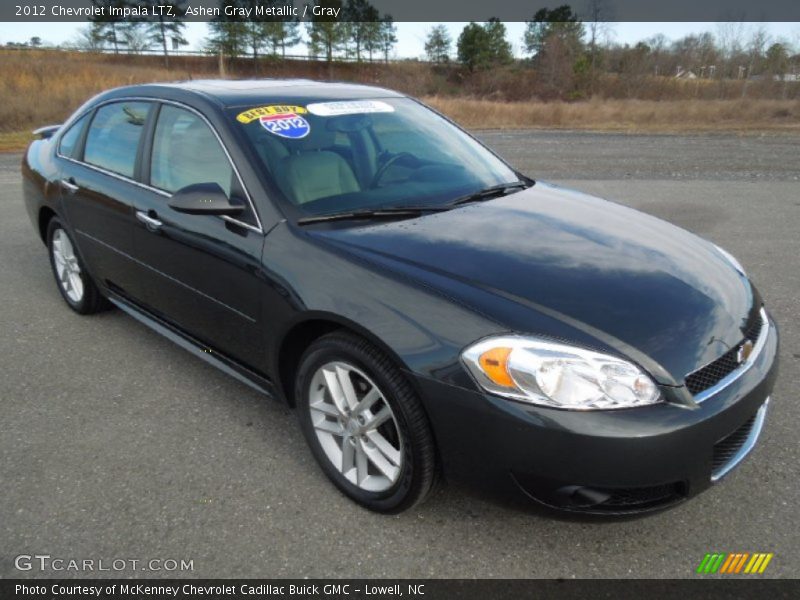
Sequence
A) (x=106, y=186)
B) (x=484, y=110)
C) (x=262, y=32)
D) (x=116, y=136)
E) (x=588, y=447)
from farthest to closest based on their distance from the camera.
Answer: (x=262, y=32), (x=484, y=110), (x=116, y=136), (x=106, y=186), (x=588, y=447)

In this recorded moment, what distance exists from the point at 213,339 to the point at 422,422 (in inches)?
54.8

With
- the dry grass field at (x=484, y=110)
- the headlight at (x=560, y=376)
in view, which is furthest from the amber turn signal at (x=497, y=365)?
the dry grass field at (x=484, y=110)

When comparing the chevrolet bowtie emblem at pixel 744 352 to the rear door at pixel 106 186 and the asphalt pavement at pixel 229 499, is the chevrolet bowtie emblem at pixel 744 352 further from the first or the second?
the rear door at pixel 106 186

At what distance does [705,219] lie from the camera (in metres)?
7.07

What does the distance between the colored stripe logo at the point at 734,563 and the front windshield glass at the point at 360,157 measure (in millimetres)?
1798

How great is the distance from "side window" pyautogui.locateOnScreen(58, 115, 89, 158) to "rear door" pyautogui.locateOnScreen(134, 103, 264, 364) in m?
1.15

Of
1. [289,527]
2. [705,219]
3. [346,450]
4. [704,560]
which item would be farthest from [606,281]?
[705,219]

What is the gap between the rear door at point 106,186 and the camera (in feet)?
11.4

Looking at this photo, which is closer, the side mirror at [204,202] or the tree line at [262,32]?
the side mirror at [204,202]

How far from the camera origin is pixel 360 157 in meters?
3.05

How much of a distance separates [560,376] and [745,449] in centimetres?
86

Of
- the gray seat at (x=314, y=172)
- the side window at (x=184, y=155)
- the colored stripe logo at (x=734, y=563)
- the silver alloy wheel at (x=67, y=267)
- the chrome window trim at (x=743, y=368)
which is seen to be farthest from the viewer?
the silver alloy wheel at (x=67, y=267)

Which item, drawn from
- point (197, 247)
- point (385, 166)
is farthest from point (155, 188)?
point (385, 166)

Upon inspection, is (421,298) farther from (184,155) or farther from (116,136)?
(116,136)
